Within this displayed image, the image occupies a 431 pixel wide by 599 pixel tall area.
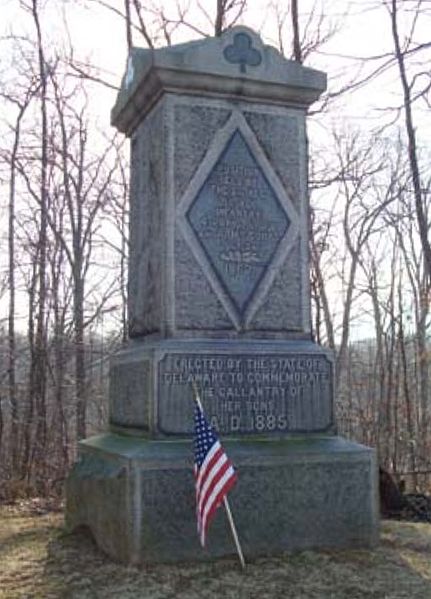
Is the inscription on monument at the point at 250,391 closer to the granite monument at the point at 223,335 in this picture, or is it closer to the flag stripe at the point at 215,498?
the granite monument at the point at 223,335

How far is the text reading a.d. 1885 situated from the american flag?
3.81 feet

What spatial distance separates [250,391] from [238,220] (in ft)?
3.65

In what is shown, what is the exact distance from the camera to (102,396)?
50.8ft

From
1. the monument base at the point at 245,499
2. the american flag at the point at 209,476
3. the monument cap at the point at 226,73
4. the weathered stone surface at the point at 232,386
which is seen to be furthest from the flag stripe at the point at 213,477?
the monument cap at the point at 226,73

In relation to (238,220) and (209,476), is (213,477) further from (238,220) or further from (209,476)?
(238,220)

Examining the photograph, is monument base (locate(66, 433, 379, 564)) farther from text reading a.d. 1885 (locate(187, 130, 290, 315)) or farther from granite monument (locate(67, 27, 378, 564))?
text reading a.d. 1885 (locate(187, 130, 290, 315))

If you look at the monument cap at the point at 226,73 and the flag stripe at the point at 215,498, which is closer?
the flag stripe at the point at 215,498

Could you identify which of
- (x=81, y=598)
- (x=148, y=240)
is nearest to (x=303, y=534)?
(x=81, y=598)

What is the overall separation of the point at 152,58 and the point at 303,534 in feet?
9.92

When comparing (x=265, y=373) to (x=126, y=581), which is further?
(x=265, y=373)

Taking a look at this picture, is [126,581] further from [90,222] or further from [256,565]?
[90,222]

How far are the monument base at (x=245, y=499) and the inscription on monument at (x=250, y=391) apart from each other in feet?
0.38

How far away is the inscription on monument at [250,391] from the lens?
4.38 meters

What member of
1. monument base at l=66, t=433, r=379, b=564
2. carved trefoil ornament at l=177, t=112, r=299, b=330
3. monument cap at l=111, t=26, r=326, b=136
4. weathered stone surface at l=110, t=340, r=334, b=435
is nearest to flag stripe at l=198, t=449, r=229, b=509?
monument base at l=66, t=433, r=379, b=564
